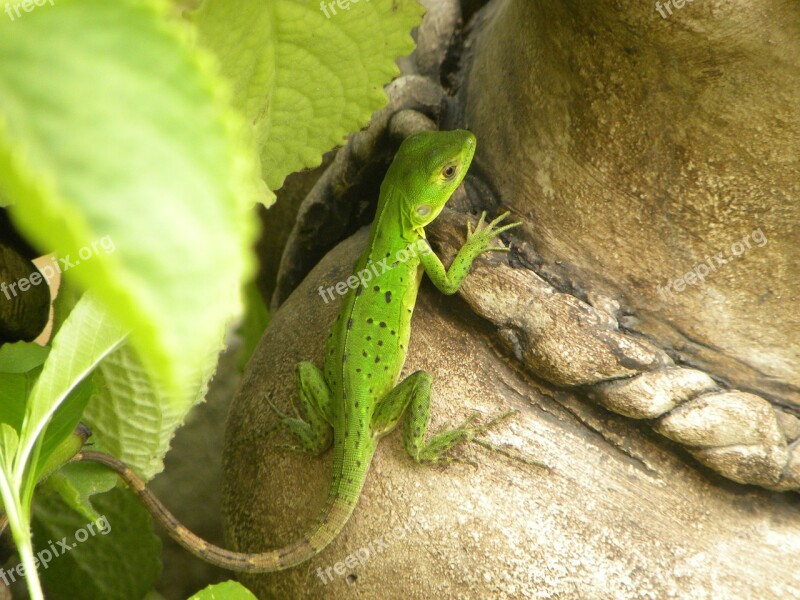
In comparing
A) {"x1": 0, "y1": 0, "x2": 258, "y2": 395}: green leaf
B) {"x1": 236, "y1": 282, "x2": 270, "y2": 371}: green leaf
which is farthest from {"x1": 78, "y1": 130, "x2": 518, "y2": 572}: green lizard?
{"x1": 0, "y1": 0, "x2": 258, "y2": 395}: green leaf

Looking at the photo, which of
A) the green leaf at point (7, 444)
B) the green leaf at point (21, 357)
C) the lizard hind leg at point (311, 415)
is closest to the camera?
the green leaf at point (7, 444)

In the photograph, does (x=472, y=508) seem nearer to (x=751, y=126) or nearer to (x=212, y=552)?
(x=212, y=552)

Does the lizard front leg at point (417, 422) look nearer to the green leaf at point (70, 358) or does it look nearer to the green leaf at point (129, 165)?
the green leaf at point (70, 358)

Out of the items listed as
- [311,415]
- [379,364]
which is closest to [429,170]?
[379,364]

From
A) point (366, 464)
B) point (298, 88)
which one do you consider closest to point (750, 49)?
point (298, 88)

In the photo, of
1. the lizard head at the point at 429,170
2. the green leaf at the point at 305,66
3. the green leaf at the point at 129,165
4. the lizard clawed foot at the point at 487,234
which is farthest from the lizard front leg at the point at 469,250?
the green leaf at the point at 129,165

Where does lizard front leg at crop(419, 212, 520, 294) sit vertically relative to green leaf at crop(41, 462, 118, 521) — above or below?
above

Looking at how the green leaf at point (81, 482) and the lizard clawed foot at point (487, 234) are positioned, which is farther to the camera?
the lizard clawed foot at point (487, 234)

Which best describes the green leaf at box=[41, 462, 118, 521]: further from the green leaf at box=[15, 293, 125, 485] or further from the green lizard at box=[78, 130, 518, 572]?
the green leaf at box=[15, 293, 125, 485]
